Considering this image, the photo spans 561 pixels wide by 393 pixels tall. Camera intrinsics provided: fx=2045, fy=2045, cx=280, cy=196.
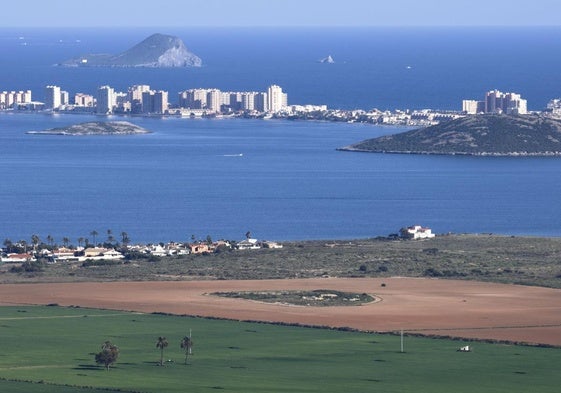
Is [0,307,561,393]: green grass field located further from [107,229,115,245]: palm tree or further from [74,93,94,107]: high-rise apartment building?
[74,93,94,107]: high-rise apartment building

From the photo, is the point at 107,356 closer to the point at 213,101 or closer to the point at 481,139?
the point at 481,139

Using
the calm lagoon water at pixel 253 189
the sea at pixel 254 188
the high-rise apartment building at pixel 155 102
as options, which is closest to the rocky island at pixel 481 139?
the sea at pixel 254 188

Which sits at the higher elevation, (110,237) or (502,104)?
(502,104)

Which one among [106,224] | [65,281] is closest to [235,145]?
[106,224]

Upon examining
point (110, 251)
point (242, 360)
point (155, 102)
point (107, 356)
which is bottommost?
point (242, 360)

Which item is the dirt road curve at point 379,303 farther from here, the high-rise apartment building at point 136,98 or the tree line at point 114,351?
the high-rise apartment building at point 136,98

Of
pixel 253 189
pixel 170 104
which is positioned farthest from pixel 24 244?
pixel 170 104

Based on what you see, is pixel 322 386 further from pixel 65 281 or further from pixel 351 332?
pixel 65 281
